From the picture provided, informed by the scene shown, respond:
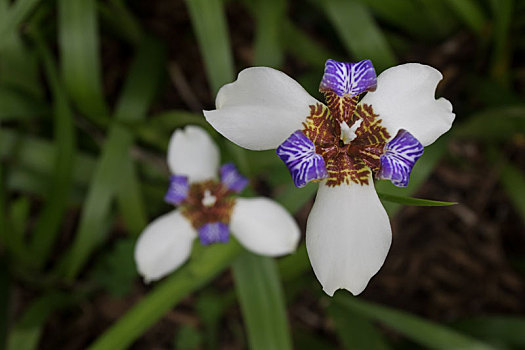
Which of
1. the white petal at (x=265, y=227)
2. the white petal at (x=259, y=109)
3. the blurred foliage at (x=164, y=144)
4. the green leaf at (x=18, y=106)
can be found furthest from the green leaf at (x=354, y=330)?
the green leaf at (x=18, y=106)

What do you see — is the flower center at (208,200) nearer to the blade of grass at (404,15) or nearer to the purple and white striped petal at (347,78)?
the purple and white striped petal at (347,78)

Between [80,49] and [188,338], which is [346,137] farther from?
[188,338]

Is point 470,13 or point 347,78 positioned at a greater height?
point 347,78

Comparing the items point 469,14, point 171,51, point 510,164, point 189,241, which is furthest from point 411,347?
point 171,51

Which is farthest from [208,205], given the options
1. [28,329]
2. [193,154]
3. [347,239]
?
[28,329]

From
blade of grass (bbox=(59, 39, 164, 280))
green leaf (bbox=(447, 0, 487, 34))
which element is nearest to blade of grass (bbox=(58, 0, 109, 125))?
blade of grass (bbox=(59, 39, 164, 280))

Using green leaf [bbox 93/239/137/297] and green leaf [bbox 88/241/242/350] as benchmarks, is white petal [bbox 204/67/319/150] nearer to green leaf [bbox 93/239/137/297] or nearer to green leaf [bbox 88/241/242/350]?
green leaf [bbox 88/241/242/350]
